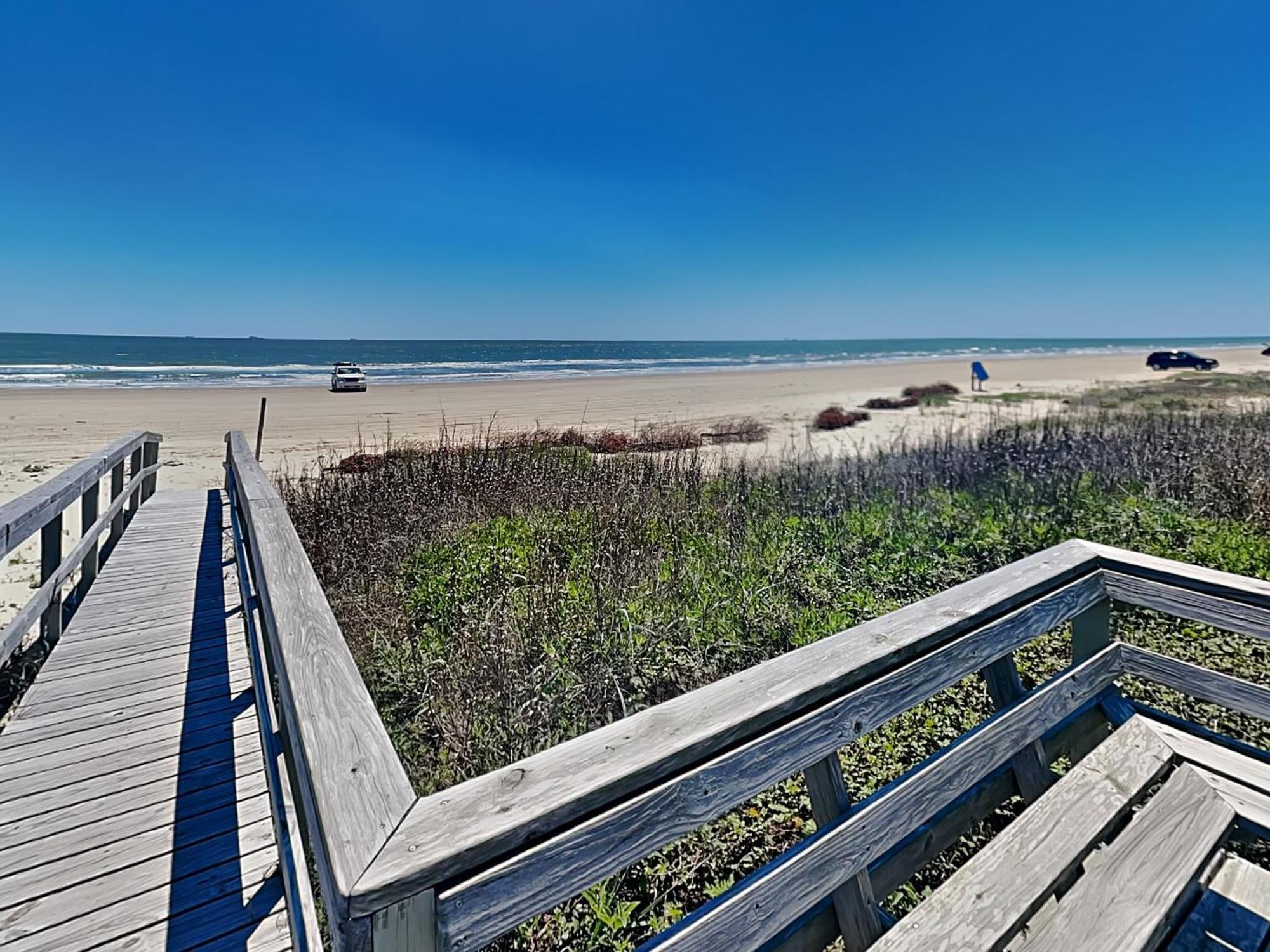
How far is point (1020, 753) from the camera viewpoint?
198cm

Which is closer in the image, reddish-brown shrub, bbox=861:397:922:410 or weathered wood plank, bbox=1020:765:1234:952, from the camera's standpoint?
weathered wood plank, bbox=1020:765:1234:952

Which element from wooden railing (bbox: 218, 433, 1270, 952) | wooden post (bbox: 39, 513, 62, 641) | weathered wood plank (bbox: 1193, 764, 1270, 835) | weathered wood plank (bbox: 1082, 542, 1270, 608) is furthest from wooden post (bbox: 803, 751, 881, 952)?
wooden post (bbox: 39, 513, 62, 641)

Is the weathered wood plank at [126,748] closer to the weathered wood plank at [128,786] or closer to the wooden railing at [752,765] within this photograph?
the weathered wood plank at [128,786]

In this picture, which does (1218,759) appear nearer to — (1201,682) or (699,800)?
(1201,682)

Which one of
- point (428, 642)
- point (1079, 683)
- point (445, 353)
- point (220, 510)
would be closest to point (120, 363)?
point (445, 353)

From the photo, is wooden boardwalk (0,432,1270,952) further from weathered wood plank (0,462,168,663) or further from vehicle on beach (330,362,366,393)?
vehicle on beach (330,362,366,393)

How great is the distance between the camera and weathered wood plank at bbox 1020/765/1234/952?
1.46m

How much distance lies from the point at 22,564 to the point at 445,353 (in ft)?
254

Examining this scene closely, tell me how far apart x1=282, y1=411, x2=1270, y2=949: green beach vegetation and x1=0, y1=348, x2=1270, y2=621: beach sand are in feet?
9.10

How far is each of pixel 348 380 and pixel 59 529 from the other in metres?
28.8

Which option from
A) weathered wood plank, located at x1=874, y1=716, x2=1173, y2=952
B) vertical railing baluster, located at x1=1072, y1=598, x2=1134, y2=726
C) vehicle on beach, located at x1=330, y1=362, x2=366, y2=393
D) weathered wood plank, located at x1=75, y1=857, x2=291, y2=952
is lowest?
weathered wood plank, located at x1=75, y1=857, x2=291, y2=952

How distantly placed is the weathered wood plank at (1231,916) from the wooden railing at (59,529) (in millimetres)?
4306

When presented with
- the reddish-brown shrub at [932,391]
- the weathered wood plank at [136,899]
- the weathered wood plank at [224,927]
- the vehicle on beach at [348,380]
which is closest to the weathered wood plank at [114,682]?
the weathered wood plank at [136,899]

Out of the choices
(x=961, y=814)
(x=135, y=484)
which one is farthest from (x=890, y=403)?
(x=961, y=814)
